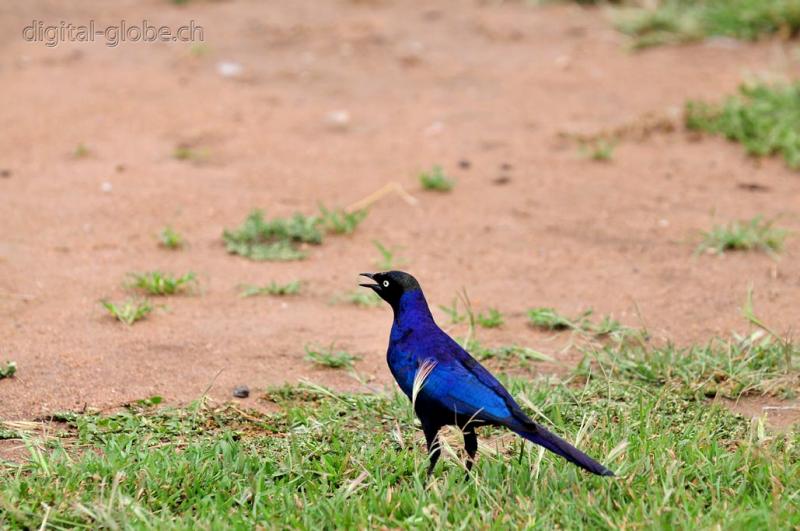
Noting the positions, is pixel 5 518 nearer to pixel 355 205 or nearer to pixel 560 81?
pixel 355 205

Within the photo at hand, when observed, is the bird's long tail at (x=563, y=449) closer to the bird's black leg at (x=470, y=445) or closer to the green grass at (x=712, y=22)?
the bird's black leg at (x=470, y=445)

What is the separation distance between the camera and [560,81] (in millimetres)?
8344

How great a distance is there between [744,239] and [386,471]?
291 cm

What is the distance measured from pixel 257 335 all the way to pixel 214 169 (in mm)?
2235

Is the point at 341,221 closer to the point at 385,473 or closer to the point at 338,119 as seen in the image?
the point at 338,119

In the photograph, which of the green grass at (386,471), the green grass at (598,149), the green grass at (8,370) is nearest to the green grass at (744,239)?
the green grass at (598,149)

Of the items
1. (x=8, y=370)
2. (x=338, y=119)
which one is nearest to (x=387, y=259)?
(x=8, y=370)

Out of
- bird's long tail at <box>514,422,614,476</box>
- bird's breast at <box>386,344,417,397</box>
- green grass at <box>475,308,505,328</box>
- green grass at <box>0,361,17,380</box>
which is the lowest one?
green grass at <box>475,308,505,328</box>

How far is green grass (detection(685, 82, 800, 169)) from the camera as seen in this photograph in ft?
22.9

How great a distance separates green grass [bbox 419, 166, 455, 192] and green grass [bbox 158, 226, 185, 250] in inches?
59.7

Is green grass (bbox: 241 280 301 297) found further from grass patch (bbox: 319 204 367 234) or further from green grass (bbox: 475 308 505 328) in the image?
green grass (bbox: 475 308 505 328)

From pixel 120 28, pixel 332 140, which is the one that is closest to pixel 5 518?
pixel 332 140

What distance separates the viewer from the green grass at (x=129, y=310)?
4.82m

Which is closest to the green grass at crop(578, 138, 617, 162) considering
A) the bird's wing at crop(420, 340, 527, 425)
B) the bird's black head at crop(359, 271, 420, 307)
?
the bird's black head at crop(359, 271, 420, 307)
